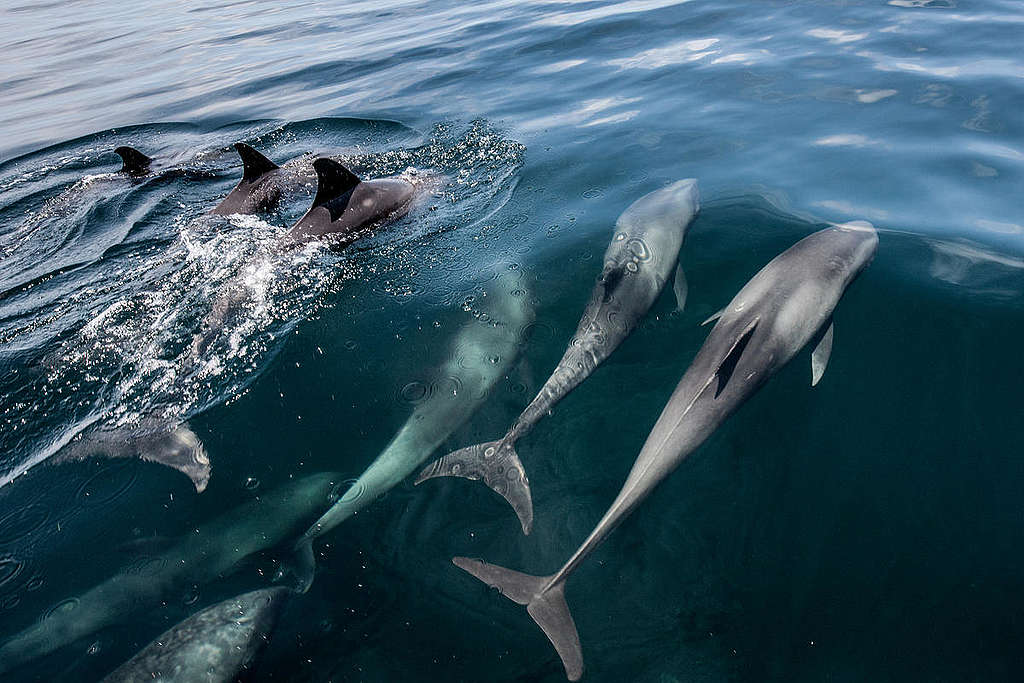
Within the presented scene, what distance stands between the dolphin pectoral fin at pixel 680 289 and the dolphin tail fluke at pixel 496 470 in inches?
81.1

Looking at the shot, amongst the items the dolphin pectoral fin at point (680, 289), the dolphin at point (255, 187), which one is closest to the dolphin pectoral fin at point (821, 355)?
the dolphin pectoral fin at point (680, 289)

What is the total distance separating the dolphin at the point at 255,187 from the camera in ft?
27.2

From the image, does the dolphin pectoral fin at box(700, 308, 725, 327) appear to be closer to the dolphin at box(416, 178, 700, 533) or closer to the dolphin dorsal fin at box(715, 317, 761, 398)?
the dolphin at box(416, 178, 700, 533)

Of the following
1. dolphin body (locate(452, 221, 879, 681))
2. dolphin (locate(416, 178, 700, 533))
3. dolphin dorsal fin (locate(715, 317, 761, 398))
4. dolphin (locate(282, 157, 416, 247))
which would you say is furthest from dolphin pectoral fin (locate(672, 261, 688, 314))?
dolphin (locate(282, 157, 416, 247))

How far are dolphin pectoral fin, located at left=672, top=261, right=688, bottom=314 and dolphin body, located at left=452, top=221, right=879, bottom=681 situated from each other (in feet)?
1.49

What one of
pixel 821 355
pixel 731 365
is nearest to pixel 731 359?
pixel 731 365

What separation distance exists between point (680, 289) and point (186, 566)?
4.26 metres

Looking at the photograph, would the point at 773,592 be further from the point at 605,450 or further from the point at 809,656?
the point at 605,450

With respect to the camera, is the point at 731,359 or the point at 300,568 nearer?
the point at 300,568

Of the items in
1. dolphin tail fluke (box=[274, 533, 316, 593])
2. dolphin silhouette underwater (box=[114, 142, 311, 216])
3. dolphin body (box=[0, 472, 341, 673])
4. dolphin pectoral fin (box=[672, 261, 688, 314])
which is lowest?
dolphin tail fluke (box=[274, 533, 316, 593])

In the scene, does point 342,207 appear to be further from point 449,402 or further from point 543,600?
point 543,600

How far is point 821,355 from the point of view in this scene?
500 centimetres

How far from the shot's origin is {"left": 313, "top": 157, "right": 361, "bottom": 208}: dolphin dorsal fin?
7.54 m

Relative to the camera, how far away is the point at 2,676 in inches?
142
